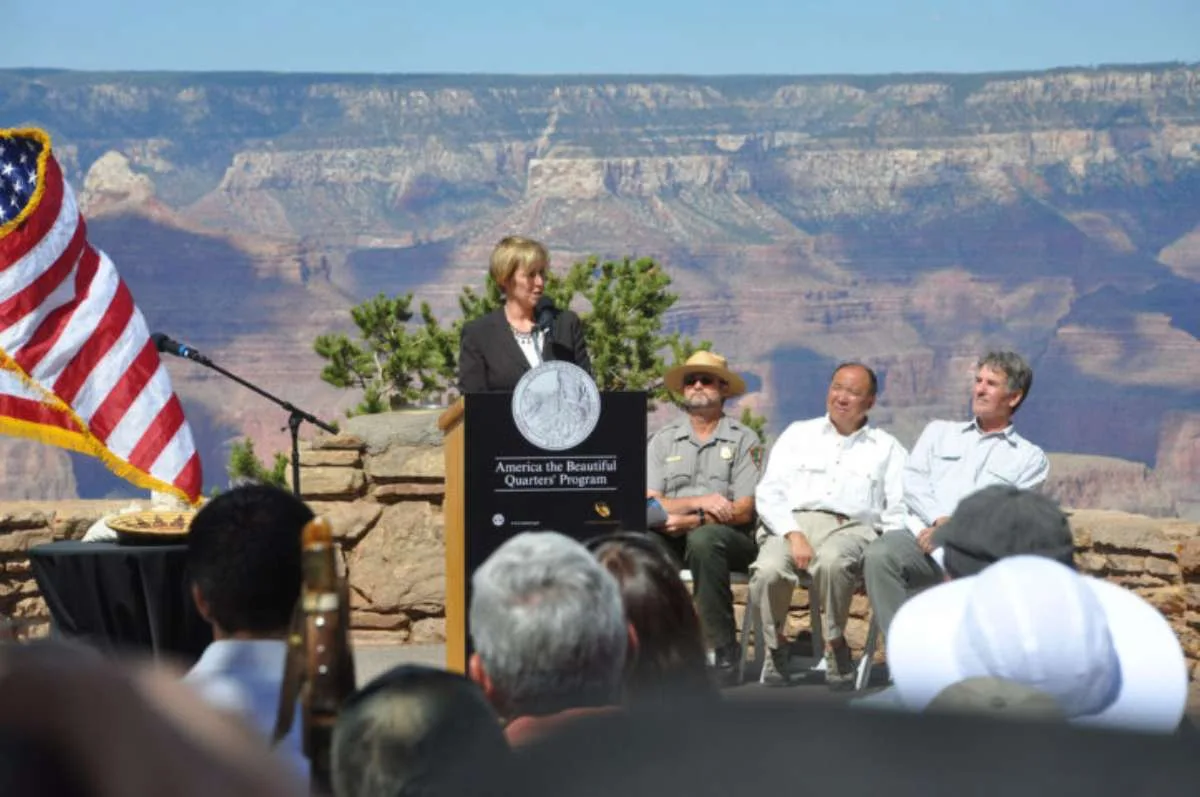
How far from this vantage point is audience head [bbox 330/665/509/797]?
180 centimetres

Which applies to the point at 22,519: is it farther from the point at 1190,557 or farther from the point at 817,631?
the point at 1190,557

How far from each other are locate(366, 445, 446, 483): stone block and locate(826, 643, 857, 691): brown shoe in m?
2.22

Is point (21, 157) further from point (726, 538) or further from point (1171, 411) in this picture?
point (1171, 411)

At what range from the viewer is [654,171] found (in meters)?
153

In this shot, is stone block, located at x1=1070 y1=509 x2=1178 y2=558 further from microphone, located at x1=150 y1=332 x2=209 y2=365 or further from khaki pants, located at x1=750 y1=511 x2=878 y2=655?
microphone, located at x1=150 y1=332 x2=209 y2=365

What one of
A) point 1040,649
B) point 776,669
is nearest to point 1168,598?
point 776,669

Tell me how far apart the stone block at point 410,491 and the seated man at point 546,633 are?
5.65m

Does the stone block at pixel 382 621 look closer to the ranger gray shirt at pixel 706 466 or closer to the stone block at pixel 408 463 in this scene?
the stone block at pixel 408 463

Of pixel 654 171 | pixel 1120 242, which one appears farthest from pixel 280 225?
pixel 1120 242

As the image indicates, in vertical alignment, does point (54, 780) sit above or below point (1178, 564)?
above

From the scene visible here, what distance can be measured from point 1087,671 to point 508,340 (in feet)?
12.0

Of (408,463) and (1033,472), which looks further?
(408,463)

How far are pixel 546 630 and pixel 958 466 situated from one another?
429cm

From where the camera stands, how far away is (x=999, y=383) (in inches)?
252
